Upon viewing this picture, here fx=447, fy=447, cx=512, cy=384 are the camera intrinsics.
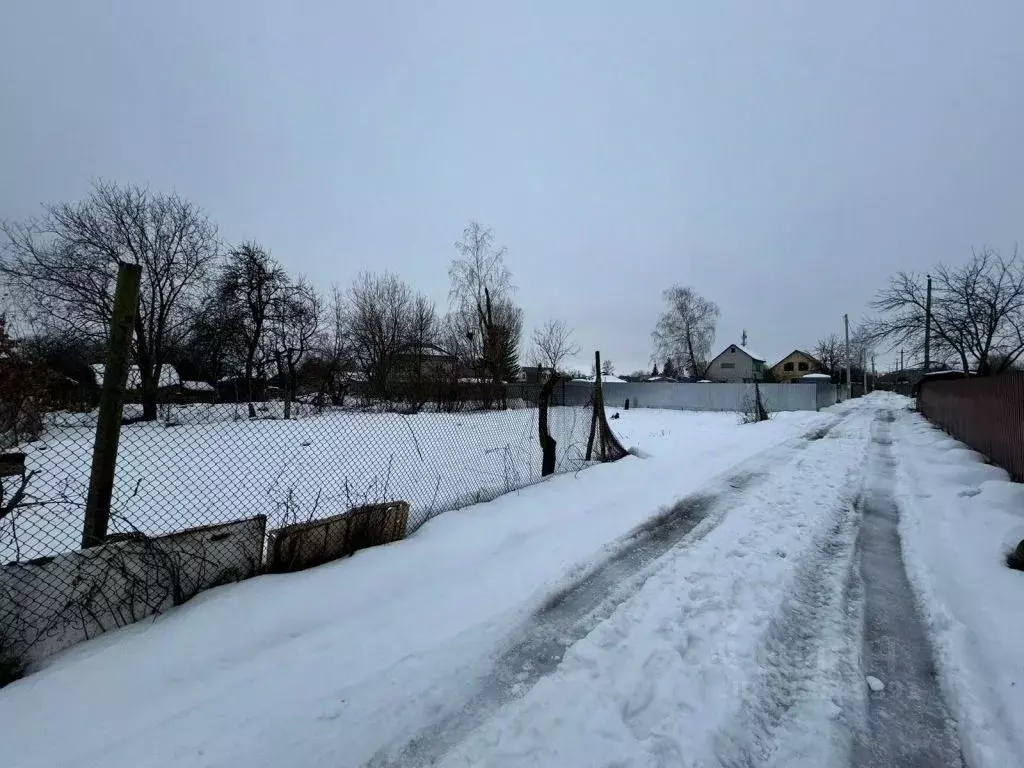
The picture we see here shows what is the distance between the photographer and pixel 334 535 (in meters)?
3.85

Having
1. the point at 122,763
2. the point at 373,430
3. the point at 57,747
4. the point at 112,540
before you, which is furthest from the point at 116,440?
the point at 373,430

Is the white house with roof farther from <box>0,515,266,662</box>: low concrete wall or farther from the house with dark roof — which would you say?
<box>0,515,266,662</box>: low concrete wall

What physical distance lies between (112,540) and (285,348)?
23.1m

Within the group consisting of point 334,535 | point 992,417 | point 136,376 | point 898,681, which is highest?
point 136,376

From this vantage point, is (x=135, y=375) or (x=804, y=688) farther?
(x=135, y=375)

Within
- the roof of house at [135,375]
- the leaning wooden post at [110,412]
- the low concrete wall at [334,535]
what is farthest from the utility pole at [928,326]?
the roof of house at [135,375]

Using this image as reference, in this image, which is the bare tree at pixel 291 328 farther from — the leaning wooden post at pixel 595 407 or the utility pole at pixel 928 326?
the utility pole at pixel 928 326

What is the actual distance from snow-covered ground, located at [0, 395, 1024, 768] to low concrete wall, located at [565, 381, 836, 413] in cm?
2166

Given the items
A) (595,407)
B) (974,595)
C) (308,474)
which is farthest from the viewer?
(308,474)

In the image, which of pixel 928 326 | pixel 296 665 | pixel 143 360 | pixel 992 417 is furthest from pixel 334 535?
pixel 928 326

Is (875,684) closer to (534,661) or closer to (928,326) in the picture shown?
(534,661)

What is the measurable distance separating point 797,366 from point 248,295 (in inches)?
3074

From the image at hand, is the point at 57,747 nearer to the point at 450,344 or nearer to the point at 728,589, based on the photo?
the point at 728,589

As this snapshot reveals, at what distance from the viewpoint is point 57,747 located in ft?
6.32
